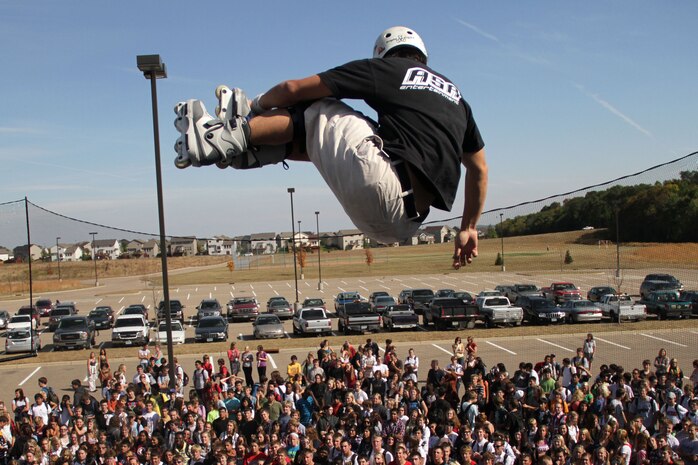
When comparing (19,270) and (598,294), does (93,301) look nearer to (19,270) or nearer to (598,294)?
(19,270)

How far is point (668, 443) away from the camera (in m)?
8.36

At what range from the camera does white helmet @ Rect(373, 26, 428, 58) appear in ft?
11.0

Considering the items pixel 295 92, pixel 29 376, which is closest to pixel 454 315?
pixel 29 376

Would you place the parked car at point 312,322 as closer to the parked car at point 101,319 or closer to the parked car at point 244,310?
the parked car at point 244,310

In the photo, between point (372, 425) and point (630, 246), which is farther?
point (630, 246)

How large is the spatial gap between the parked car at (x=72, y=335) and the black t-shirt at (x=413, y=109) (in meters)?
24.8

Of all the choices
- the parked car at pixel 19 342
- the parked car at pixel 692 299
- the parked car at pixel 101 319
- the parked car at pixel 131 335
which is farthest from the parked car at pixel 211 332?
the parked car at pixel 692 299

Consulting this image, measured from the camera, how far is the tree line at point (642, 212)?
2958 centimetres

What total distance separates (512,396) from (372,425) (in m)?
3.05

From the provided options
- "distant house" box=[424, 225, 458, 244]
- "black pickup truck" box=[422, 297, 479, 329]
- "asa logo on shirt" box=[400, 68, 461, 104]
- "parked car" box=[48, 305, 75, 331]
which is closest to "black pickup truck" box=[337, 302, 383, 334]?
"black pickup truck" box=[422, 297, 479, 329]

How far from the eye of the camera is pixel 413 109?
10.4 feet

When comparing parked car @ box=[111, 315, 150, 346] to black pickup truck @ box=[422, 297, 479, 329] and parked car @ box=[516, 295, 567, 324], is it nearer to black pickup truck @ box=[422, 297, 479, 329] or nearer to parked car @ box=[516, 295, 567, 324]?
black pickup truck @ box=[422, 297, 479, 329]

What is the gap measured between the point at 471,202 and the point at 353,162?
3.45ft

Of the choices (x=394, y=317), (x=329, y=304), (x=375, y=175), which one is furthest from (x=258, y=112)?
(x=329, y=304)
